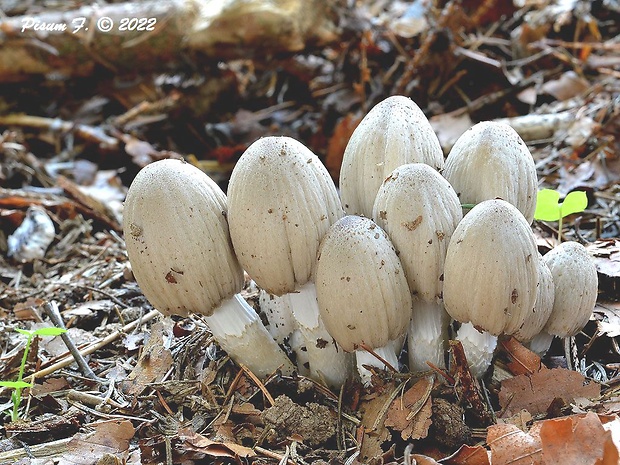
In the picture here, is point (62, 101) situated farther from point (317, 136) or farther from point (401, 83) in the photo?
point (401, 83)

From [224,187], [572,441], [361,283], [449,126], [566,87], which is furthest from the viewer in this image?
[224,187]

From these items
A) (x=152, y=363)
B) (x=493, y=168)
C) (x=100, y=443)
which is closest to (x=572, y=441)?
(x=493, y=168)

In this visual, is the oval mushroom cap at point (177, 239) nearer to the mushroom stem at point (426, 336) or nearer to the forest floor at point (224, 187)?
the forest floor at point (224, 187)

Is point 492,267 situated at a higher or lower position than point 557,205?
higher

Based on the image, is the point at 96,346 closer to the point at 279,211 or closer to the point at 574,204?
the point at 279,211

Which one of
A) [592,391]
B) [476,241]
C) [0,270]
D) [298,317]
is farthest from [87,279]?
[592,391]

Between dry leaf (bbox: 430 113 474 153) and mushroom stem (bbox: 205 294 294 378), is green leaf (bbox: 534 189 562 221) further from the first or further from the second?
dry leaf (bbox: 430 113 474 153)

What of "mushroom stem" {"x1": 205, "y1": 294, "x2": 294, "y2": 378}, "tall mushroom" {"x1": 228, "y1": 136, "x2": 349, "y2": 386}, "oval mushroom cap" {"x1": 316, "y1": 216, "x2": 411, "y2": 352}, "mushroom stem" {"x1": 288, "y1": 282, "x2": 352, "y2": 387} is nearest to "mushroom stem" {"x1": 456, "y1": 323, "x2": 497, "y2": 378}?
"oval mushroom cap" {"x1": 316, "y1": 216, "x2": 411, "y2": 352}
